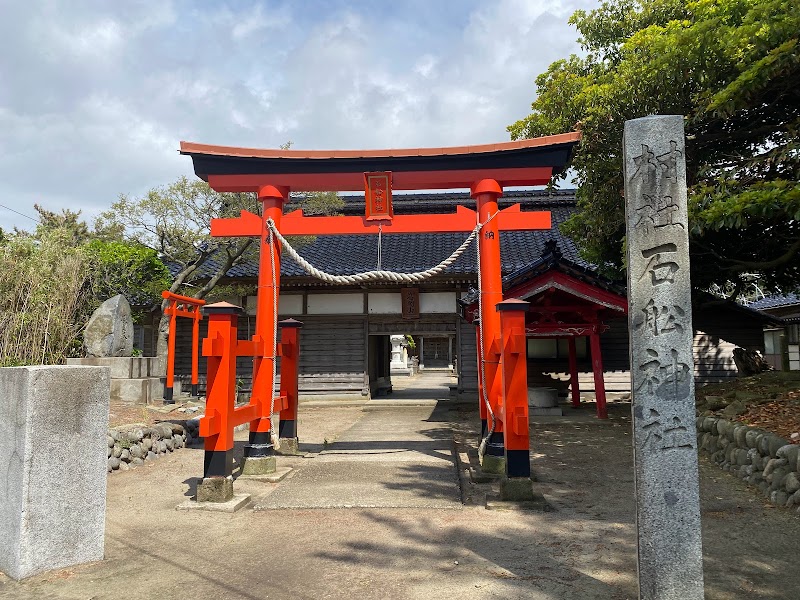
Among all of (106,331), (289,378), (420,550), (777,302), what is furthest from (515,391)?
(777,302)

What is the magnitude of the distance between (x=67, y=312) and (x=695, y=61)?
36.8 feet

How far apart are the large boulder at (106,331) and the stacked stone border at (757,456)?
9.99 metres

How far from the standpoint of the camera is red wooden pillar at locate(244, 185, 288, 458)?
6.19 m

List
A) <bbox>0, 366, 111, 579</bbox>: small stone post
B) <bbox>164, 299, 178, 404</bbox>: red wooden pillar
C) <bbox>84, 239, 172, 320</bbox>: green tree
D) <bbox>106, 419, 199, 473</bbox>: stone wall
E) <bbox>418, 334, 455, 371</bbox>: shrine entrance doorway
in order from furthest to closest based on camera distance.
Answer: <bbox>418, 334, 455, 371</bbox>: shrine entrance doorway → <bbox>84, 239, 172, 320</bbox>: green tree → <bbox>164, 299, 178, 404</bbox>: red wooden pillar → <bbox>106, 419, 199, 473</bbox>: stone wall → <bbox>0, 366, 111, 579</bbox>: small stone post

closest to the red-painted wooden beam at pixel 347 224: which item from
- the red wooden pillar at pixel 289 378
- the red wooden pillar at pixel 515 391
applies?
the red wooden pillar at pixel 289 378

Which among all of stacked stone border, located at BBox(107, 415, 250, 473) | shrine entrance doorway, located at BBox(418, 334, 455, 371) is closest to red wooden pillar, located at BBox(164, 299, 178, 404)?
stacked stone border, located at BBox(107, 415, 250, 473)

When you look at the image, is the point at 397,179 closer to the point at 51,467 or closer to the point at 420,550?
the point at 420,550

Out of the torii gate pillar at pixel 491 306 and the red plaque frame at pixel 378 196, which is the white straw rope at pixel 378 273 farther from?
the red plaque frame at pixel 378 196

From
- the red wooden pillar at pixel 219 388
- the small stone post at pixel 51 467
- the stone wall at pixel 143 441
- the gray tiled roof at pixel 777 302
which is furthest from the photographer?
the gray tiled roof at pixel 777 302

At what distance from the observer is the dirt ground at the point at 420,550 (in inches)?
126

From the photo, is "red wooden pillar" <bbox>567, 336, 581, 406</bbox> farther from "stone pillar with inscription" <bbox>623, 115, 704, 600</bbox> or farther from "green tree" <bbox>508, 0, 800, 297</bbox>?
"stone pillar with inscription" <bbox>623, 115, 704, 600</bbox>

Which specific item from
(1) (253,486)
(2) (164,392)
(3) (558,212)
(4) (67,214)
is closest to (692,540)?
(1) (253,486)

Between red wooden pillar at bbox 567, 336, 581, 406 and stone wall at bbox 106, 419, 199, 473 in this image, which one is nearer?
stone wall at bbox 106, 419, 199, 473

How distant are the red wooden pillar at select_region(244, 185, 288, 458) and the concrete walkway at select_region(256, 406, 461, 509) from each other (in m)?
0.66
